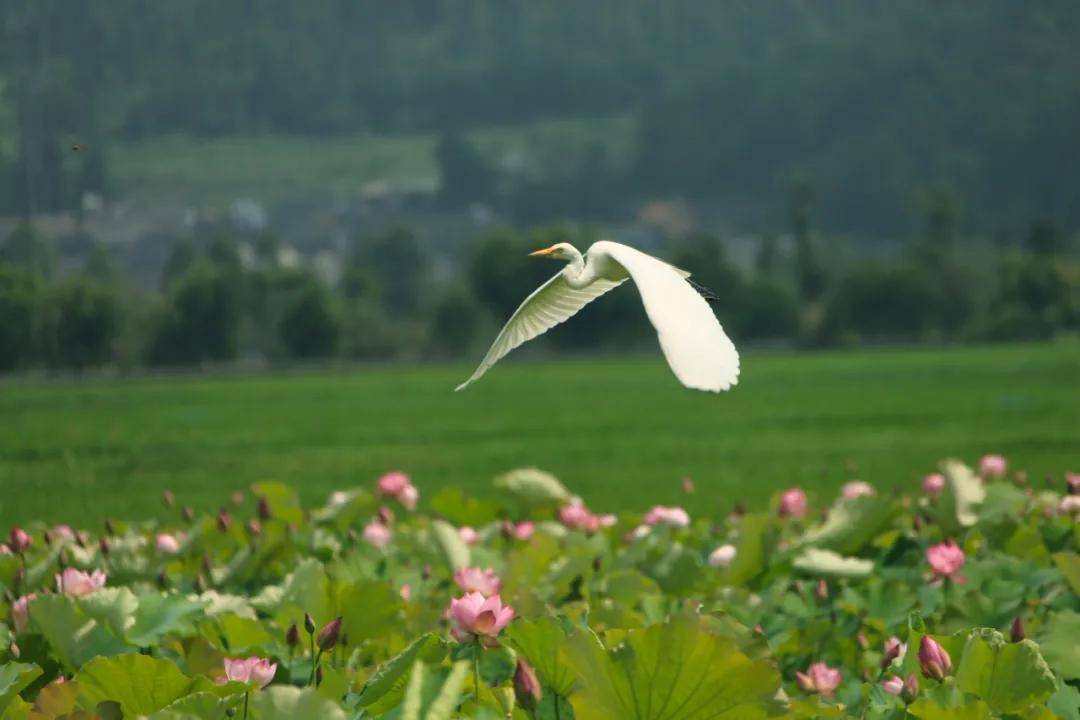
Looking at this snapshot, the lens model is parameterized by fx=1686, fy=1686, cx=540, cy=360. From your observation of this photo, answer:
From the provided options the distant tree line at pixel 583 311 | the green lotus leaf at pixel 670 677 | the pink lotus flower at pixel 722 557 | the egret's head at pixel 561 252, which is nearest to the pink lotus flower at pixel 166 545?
the pink lotus flower at pixel 722 557

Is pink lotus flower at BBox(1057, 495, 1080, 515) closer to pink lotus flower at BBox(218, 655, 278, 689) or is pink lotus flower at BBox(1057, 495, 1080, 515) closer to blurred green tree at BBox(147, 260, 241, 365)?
pink lotus flower at BBox(218, 655, 278, 689)

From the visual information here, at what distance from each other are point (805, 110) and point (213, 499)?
16595 centimetres

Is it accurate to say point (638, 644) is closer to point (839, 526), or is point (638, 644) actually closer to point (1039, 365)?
point (839, 526)

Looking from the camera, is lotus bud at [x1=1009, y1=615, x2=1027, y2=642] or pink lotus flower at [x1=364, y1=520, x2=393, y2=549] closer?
lotus bud at [x1=1009, y1=615, x2=1027, y2=642]

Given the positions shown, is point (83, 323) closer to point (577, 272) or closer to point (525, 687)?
point (577, 272)

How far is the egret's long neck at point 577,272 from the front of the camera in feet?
11.9

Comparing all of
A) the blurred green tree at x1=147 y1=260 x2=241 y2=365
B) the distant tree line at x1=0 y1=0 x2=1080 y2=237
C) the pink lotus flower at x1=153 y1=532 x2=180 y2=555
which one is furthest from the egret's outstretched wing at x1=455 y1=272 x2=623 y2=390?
the distant tree line at x1=0 y1=0 x2=1080 y2=237

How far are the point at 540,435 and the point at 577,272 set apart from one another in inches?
726

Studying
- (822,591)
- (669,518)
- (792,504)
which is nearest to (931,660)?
(822,591)

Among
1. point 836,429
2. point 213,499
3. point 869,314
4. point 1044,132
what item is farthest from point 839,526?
point 1044,132

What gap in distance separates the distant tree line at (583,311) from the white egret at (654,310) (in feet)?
163

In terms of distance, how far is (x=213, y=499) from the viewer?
12.6 meters

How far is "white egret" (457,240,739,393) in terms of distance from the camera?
9.27 ft

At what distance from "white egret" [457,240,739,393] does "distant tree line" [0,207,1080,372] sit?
49.6 metres
